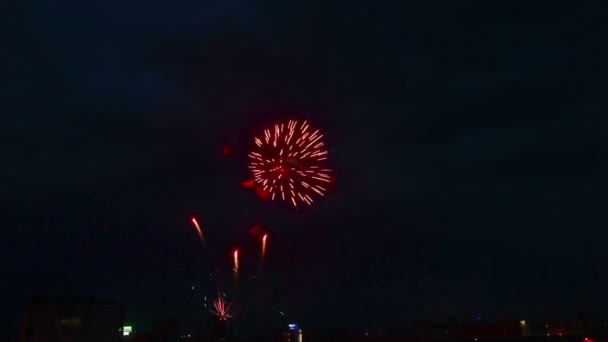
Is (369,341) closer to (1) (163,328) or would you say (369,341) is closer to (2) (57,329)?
(1) (163,328)

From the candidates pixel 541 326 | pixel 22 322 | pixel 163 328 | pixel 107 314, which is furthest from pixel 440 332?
pixel 22 322

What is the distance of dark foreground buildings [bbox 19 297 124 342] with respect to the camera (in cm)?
7081

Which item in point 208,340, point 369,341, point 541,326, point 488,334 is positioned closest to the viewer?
point 369,341

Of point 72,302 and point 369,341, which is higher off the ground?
point 72,302

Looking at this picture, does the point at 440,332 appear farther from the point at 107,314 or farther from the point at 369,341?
the point at 107,314

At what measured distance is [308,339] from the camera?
105 m

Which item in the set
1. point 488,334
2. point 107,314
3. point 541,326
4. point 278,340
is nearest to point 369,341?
point 278,340

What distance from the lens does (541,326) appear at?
159000mm

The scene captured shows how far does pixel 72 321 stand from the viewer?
72.8 metres

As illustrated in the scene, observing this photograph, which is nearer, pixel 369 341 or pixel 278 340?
pixel 369 341

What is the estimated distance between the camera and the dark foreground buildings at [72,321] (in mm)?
70812

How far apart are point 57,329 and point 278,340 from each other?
40019 millimetres

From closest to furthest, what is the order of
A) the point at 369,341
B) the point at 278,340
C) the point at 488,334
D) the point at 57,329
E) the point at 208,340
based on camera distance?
the point at 57,329, the point at 369,341, the point at 208,340, the point at 278,340, the point at 488,334

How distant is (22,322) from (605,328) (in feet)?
496
